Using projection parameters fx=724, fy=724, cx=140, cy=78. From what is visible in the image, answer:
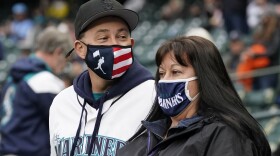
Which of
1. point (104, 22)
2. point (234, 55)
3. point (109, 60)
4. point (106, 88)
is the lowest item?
point (234, 55)

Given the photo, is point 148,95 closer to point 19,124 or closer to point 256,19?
point 19,124

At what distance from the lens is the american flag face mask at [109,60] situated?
12.1ft

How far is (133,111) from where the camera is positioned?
374 centimetres

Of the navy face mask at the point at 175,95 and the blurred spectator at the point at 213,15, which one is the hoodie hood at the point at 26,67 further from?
the blurred spectator at the point at 213,15

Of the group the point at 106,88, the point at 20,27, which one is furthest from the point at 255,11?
the point at 106,88

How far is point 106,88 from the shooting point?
384 centimetres

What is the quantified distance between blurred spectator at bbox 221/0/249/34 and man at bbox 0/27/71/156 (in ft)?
26.9

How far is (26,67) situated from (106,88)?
5.89ft

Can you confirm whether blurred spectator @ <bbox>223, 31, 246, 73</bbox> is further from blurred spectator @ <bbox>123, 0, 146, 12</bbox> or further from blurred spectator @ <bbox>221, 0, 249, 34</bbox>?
blurred spectator @ <bbox>123, 0, 146, 12</bbox>

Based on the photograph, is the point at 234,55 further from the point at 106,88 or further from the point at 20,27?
the point at 20,27

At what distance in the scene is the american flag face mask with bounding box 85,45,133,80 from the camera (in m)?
3.68

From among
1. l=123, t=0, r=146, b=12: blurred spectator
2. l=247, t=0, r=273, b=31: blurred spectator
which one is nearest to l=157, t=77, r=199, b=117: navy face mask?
l=247, t=0, r=273, b=31: blurred spectator

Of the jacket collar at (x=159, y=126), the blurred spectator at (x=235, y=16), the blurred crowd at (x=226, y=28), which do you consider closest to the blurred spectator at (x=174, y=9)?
the blurred crowd at (x=226, y=28)

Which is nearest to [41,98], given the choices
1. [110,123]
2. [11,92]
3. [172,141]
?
[11,92]
